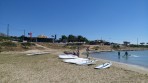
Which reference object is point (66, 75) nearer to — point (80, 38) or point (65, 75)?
point (65, 75)

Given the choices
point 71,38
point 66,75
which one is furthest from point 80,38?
point 66,75

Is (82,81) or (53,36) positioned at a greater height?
(53,36)

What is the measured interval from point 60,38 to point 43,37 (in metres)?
33.0

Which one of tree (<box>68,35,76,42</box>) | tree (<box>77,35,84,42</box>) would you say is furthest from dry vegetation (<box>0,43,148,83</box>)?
tree (<box>77,35,84,42</box>)

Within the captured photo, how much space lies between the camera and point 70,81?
1605cm

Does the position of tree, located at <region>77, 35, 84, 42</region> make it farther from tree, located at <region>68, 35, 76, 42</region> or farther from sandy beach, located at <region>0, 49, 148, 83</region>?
sandy beach, located at <region>0, 49, 148, 83</region>

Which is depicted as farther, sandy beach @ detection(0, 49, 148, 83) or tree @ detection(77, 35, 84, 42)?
tree @ detection(77, 35, 84, 42)

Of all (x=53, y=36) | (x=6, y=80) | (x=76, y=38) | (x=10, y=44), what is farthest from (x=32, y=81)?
(x=76, y=38)

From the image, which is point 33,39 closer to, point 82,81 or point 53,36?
point 53,36

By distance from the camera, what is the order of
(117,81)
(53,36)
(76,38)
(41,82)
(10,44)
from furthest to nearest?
1. (76,38)
2. (53,36)
3. (10,44)
4. (117,81)
5. (41,82)

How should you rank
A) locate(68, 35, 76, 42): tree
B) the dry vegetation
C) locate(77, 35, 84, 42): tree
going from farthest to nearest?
locate(77, 35, 84, 42): tree → locate(68, 35, 76, 42): tree → the dry vegetation

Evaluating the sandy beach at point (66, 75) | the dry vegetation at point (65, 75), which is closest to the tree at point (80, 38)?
the sandy beach at point (66, 75)

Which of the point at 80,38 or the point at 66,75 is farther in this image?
the point at 80,38

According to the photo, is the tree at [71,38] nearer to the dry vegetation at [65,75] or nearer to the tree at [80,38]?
the tree at [80,38]
